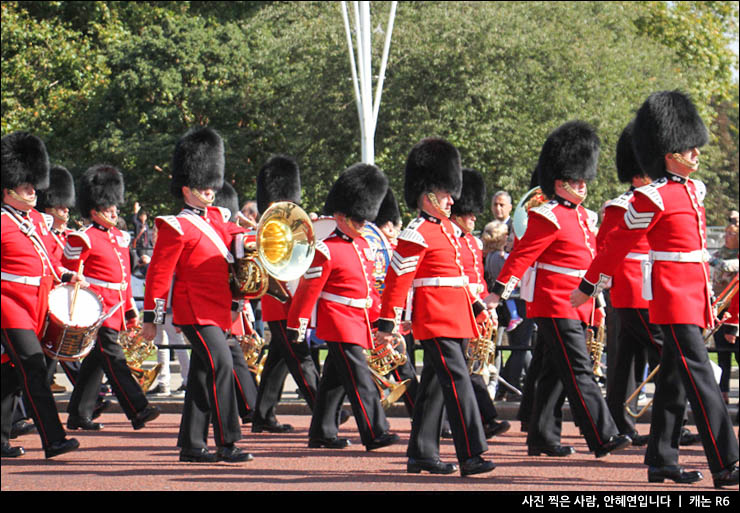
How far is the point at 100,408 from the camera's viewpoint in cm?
907

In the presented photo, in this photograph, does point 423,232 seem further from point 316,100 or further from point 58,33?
point 58,33

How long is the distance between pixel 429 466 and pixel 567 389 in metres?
0.85

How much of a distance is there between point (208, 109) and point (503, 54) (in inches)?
277

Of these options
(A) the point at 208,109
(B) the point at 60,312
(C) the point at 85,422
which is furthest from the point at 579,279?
(A) the point at 208,109

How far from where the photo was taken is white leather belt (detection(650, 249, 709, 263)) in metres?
6.23

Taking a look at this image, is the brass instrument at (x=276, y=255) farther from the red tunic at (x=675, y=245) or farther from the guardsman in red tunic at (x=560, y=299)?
the red tunic at (x=675, y=245)

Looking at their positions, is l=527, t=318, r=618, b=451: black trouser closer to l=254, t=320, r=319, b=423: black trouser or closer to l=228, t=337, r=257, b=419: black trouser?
l=254, t=320, r=319, b=423: black trouser

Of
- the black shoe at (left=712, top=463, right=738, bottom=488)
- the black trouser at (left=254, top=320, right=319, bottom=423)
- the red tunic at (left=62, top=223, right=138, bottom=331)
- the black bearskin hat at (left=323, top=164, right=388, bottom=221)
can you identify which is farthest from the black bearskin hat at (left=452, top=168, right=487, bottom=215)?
the black shoe at (left=712, top=463, right=738, bottom=488)

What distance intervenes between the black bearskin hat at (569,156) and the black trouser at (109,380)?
2838 millimetres

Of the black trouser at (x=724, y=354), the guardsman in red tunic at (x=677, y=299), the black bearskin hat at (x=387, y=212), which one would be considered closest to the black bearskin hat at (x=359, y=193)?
the black bearskin hat at (x=387, y=212)

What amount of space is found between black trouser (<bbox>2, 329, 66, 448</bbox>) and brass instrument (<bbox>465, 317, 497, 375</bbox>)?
7.69 feet

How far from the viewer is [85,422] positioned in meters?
8.73

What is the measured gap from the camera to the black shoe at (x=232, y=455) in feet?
23.5
